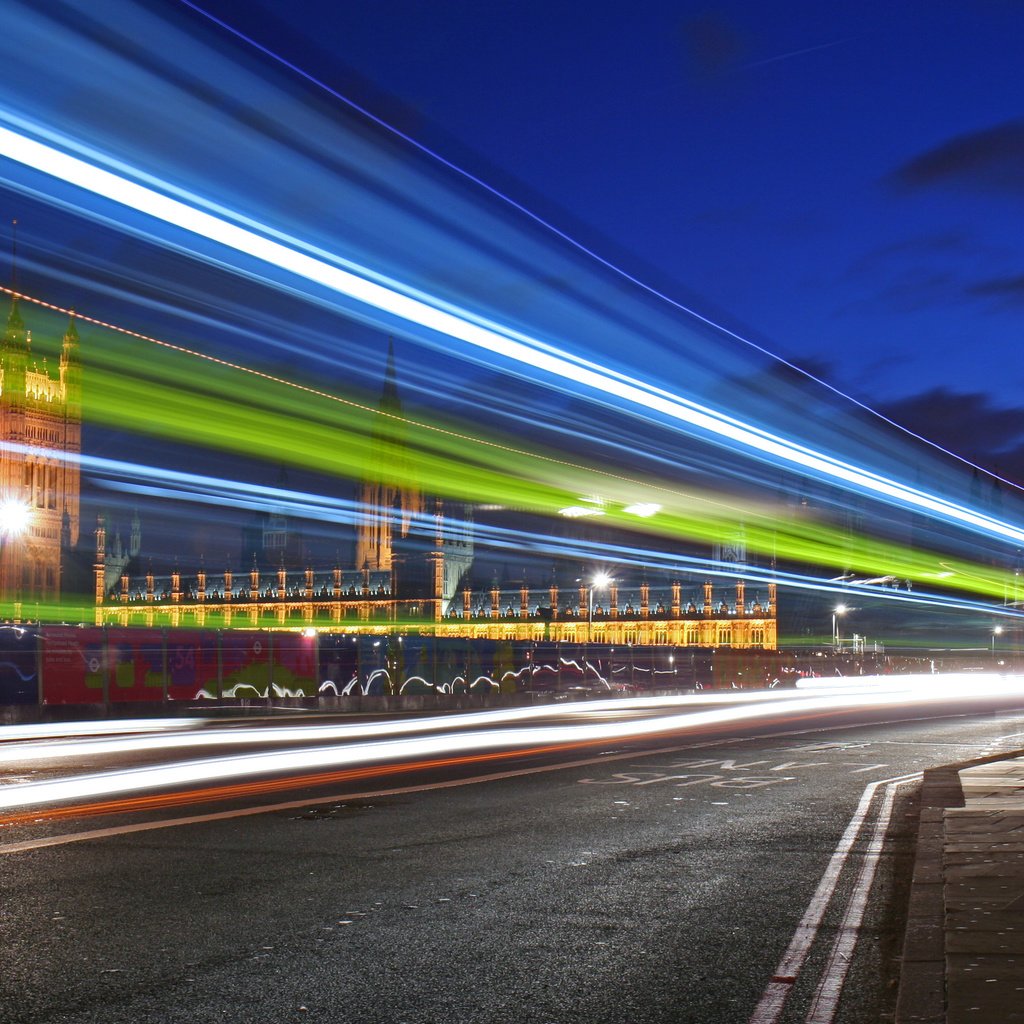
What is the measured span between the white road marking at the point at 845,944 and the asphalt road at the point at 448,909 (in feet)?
0.18

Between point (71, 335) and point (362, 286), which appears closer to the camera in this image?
point (362, 286)

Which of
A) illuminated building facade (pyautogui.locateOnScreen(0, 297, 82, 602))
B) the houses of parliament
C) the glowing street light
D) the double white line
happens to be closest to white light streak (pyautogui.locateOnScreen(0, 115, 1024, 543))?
the double white line

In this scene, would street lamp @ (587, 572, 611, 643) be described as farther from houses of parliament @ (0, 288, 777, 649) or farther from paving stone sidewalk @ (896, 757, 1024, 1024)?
paving stone sidewalk @ (896, 757, 1024, 1024)

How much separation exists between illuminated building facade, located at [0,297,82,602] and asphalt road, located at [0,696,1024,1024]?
130m

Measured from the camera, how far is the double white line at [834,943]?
18.1 ft

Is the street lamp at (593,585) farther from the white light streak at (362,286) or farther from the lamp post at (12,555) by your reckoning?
the lamp post at (12,555)

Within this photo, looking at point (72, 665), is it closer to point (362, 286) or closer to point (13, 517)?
point (362, 286)

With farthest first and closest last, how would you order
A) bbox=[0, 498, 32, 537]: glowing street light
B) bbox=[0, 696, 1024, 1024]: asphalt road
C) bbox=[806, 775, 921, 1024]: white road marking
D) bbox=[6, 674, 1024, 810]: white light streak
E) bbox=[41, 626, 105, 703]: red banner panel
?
bbox=[0, 498, 32, 537]: glowing street light → bbox=[41, 626, 105, 703]: red banner panel → bbox=[6, 674, 1024, 810]: white light streak → bbox=[0, 696, 1024, 1024]: asphalt road → bbox=[806, 775, 921, 1024]: white road marking

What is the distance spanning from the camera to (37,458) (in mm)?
150125

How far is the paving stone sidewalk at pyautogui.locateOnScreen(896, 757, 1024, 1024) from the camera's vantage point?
201 inches

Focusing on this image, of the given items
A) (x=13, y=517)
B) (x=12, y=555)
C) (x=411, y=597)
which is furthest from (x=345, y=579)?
(x=13, y=517)

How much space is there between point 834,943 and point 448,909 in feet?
7.57

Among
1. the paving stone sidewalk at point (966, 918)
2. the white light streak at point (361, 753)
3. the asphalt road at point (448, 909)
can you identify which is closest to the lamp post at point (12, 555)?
the white light streak at point (361, 753)

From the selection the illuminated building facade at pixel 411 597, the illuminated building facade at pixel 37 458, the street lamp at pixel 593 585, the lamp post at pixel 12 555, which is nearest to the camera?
the street lamp at pixel 593 585
